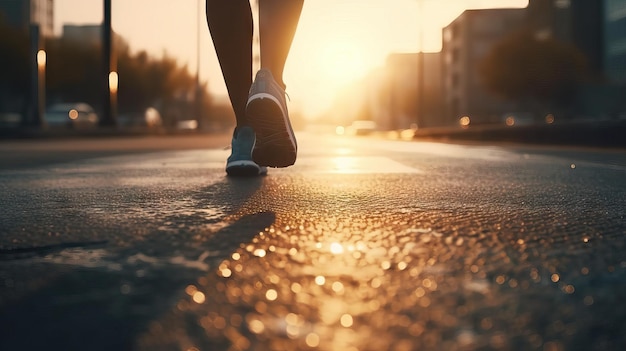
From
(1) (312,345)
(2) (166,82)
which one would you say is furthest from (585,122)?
(2) (166,82)

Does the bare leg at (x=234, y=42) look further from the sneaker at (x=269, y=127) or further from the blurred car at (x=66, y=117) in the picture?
the blurred car at (x=66, y=117)

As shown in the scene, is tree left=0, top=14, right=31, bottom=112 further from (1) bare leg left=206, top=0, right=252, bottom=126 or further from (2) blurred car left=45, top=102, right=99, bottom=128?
(1) bare leg left=206, top=0, right=252, bottom=126

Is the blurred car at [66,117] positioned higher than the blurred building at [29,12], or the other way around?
the blurred building at [29,12]

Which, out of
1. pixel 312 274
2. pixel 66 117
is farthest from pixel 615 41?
pixel 312 274

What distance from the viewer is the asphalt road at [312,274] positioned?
0.79 m

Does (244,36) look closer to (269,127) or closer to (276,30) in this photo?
(276,30)

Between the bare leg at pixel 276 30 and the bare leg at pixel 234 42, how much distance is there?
156mm

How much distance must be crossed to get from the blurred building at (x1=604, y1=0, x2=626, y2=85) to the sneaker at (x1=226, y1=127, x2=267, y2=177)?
1594 inches

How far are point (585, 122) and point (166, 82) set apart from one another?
51.2 m

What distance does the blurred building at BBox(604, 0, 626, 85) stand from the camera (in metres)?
39.6

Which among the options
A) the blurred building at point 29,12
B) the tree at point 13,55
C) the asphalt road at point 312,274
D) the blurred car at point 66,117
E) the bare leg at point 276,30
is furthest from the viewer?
the blurred building at point 29,12

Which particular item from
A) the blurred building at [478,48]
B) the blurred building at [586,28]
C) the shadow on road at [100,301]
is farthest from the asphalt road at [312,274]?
the blurred building at [478,48]

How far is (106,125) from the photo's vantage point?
1888 centimetres

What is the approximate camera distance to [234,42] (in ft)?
10.2
